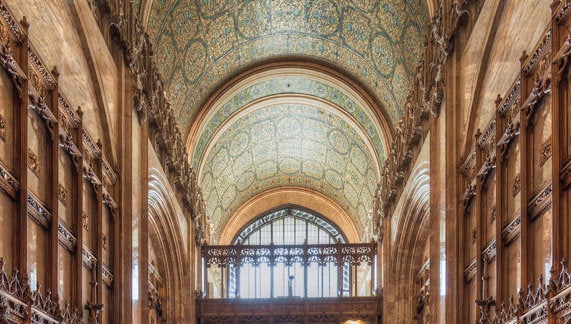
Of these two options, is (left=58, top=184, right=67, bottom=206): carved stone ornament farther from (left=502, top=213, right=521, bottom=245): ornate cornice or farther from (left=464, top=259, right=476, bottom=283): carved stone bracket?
(left=464, top=259, right=476, bottom=283): carved stone bracket

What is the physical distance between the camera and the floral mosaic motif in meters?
24.1

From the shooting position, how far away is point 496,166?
1097cm

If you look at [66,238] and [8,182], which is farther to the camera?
[66,238]

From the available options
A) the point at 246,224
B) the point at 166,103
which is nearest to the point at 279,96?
the point at 166,103

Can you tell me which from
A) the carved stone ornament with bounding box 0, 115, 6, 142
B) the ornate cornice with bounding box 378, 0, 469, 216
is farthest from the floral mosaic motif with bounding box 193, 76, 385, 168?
the carved stone ornament with bounding box 0, 115, 6, 142

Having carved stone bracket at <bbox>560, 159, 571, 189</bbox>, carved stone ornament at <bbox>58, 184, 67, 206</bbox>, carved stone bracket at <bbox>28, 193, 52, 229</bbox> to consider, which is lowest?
carved stone bracket at <bbox>28, 193, 52, 229</bbox>

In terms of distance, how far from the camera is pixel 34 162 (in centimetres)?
963

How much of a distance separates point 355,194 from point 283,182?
4.74 metres

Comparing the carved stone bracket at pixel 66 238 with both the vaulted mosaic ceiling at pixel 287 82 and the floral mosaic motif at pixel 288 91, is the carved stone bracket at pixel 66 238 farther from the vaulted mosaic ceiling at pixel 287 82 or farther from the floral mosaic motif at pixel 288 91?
the floral mosaic motif at pixel 288 91

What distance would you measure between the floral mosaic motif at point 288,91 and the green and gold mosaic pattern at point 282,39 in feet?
3.87

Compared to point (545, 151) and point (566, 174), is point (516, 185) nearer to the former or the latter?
point (545, 151)

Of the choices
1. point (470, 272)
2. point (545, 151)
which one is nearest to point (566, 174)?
point (545, 151)

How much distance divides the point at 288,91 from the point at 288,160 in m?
6.31

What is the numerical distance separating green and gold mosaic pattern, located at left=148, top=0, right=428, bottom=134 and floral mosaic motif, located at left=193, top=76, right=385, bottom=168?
1.18 metres
